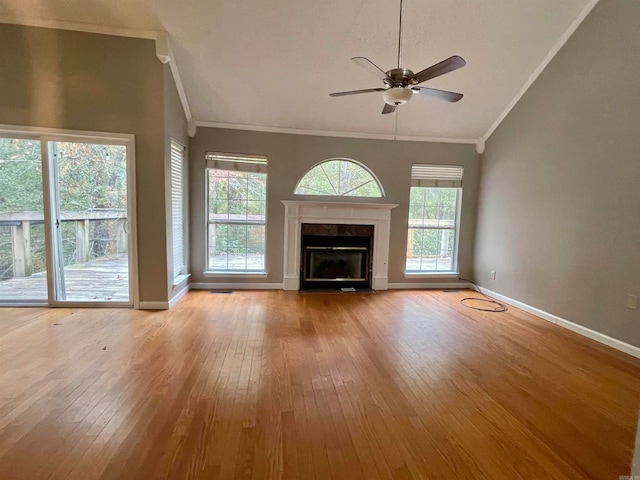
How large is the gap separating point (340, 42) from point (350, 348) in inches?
125

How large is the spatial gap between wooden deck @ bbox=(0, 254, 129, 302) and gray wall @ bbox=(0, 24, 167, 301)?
0.76 metres

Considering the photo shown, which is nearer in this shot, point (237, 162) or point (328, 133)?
point (237, 162)

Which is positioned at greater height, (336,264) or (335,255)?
(335,255)

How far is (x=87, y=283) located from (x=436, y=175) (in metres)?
5.19

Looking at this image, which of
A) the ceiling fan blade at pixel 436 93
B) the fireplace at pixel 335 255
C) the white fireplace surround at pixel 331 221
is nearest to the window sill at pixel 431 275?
the white fireplace surround at pixel 331 221

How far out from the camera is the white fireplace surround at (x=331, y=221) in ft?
15.8

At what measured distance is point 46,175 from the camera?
353cm

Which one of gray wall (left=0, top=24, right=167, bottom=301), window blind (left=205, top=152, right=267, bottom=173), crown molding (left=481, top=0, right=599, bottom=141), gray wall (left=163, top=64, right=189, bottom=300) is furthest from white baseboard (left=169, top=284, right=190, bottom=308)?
crown molding (left=481, top=0, right=599, bottom=141)

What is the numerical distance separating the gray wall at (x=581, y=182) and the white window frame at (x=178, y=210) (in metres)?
4.58

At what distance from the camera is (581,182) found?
343 centimetres

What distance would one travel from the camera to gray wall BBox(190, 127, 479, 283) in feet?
15.3

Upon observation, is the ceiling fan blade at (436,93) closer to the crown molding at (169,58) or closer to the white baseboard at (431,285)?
the crown molding at (169,58)

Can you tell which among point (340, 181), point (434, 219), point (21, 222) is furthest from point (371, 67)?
point (21, 222)

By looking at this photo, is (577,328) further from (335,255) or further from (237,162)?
→ (237,162)
